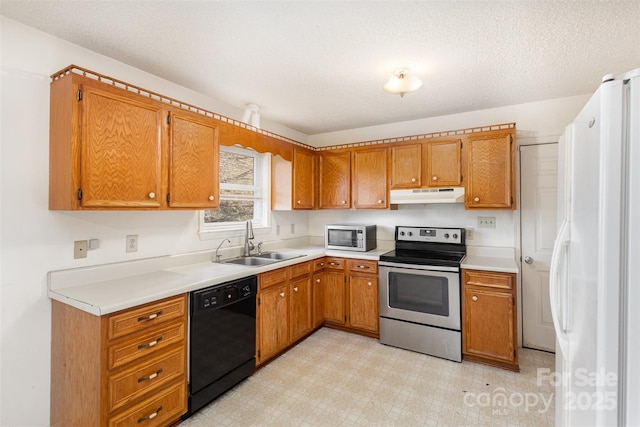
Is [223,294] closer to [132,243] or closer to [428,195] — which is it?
[132,243]

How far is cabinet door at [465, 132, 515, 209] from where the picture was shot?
2816 mm

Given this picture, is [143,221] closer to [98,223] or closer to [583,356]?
[98,223]

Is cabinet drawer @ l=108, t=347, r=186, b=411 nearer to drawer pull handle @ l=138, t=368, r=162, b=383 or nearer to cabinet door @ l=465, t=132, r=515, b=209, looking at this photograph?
drawer pull handle @ l=138, t=368, r=162, b=383

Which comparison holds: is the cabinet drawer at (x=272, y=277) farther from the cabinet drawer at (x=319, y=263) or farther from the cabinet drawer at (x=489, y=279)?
the cabinet drawer at (x=489, y=279)

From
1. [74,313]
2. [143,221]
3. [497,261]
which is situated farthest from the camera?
[497,261]

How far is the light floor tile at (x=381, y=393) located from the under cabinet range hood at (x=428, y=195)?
1541mm

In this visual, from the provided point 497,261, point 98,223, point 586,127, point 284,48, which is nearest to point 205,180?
point 98,223

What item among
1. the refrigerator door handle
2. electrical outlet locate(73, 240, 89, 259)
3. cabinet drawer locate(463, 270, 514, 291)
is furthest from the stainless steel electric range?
electrical outlet locate(73, 240, 89, 259)

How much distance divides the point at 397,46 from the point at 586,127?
1.31 m

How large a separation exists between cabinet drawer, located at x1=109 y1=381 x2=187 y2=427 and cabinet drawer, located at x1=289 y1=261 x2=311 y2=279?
1.30 metres

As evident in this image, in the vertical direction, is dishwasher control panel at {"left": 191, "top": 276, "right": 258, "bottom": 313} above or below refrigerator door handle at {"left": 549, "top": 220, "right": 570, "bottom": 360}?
below

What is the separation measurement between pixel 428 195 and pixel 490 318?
4.21ft

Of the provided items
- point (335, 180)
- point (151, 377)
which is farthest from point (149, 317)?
point (335, 180)

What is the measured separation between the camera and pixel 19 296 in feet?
5.69
